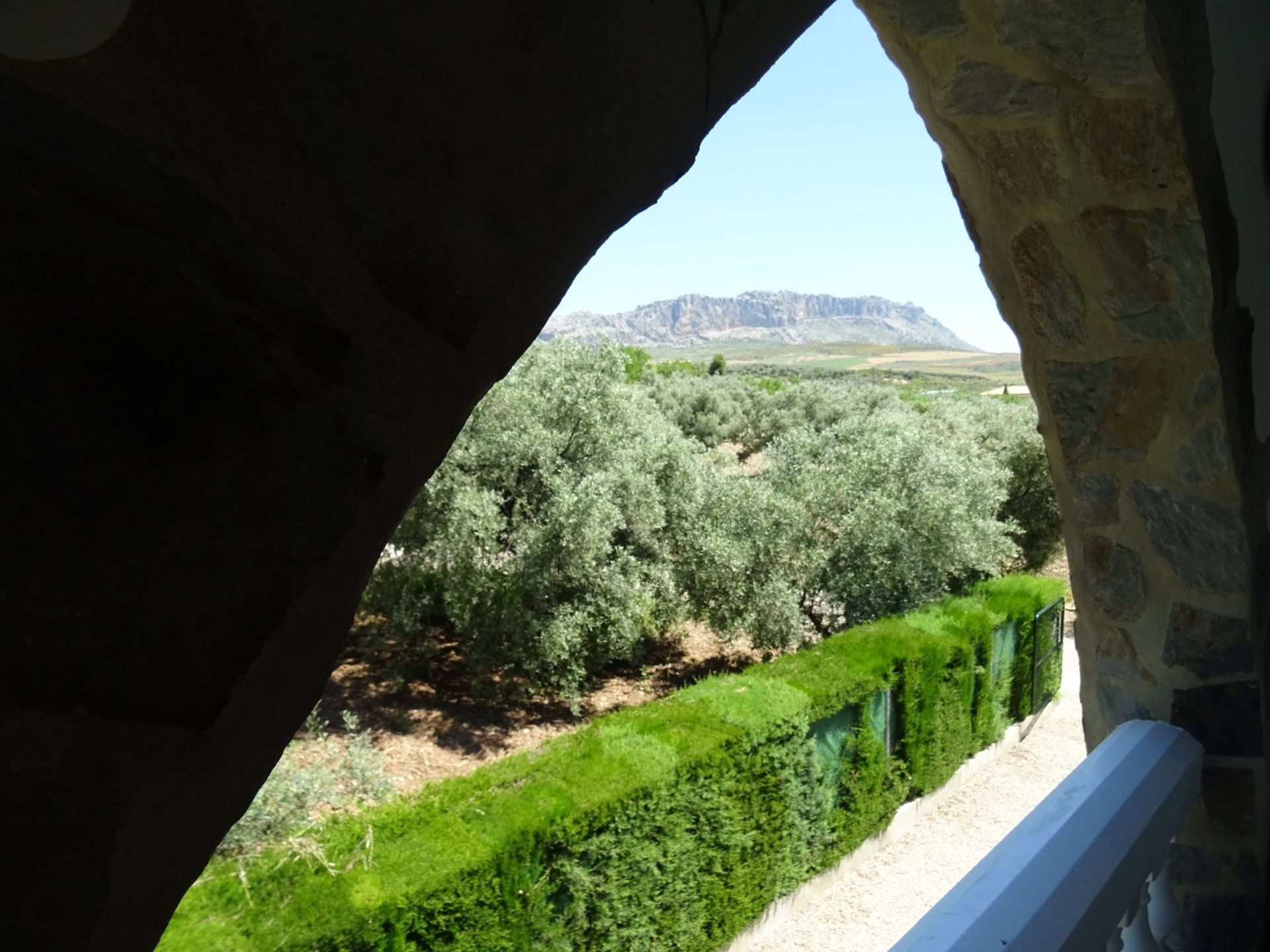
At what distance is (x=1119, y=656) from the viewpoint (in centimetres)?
189

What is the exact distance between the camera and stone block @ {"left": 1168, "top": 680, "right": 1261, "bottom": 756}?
1.70m

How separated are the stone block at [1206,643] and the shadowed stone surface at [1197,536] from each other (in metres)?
0.07

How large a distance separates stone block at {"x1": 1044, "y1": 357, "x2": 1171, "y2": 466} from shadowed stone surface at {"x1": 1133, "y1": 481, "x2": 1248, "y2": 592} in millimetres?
102

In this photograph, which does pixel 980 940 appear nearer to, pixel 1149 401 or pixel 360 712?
pixel 1149 401

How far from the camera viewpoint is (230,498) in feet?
1.39

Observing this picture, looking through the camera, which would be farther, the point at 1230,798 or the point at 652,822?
the point at 652,822

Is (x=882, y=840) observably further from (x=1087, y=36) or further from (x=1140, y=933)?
(x=1087, y=36)

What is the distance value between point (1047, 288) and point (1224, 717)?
0.93 m

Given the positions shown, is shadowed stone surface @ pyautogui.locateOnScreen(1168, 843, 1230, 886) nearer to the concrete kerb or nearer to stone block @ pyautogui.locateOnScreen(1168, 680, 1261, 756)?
stone block @ pyautogui.locateOnScreen(1168, 680, 1261, 756)

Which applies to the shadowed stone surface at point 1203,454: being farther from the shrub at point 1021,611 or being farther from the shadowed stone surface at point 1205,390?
the shrub at point 1021,611

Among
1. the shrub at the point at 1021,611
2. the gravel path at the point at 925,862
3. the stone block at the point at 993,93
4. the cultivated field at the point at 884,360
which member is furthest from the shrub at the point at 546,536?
the cultivated field at the point at 884,360

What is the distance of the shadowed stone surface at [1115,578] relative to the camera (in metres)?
1.80

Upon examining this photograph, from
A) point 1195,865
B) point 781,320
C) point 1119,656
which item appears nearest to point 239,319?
point 1119,656

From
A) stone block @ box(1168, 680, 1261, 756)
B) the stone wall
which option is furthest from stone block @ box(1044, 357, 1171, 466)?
stone block @ box(1168, 680, 1261, 756)
